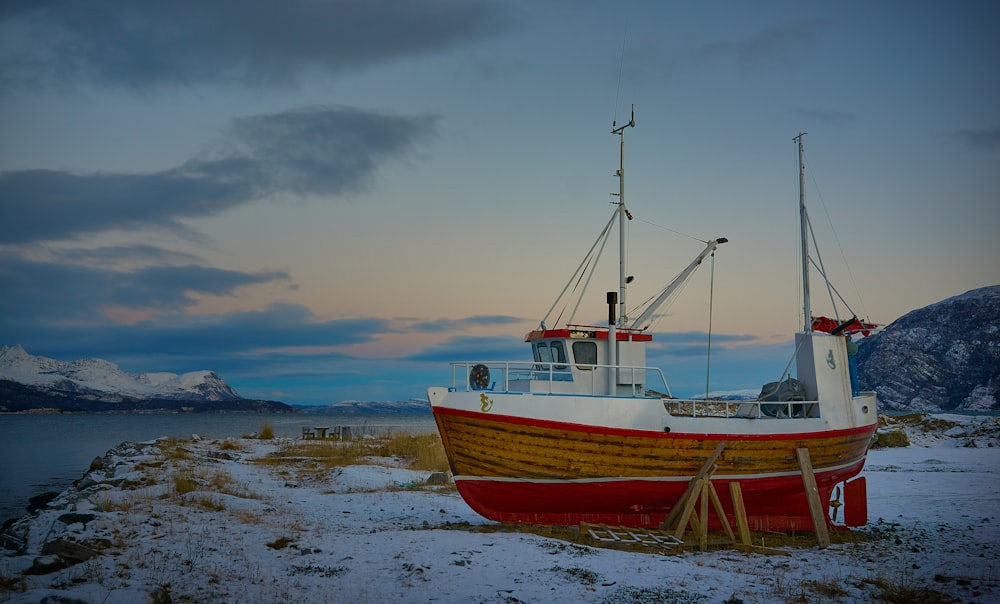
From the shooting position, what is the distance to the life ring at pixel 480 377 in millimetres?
15789

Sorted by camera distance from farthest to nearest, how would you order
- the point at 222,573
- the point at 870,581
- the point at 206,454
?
the point at 206,454, the point at 870,581, the point at 222,573

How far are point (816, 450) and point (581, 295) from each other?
755 centimetres

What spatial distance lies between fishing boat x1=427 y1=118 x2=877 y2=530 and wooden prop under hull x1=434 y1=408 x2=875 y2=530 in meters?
0.02

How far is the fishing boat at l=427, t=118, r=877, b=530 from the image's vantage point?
15.4 meters

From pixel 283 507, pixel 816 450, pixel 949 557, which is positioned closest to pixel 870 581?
pixel 949 557

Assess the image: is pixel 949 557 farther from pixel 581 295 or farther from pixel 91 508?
pixel 91 508

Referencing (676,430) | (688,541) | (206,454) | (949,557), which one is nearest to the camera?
(949,557)

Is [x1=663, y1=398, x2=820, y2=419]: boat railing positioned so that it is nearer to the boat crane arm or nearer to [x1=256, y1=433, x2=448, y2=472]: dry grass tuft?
the boat crane arm

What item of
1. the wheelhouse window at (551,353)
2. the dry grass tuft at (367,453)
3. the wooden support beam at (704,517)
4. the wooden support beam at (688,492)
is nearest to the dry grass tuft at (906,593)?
the wooden support beam at (704,517)

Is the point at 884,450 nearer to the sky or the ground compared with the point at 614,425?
nearer to the ground

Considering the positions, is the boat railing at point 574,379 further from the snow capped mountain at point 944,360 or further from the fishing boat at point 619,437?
the snow capped mountain at point 944,360

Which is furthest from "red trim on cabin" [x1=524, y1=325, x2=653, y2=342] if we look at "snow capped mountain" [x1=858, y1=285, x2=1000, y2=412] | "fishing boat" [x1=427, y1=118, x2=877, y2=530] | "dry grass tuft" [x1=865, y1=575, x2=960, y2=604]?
"snow capped mountain" [x1=858, y1=285, x2=1000, y2=412]

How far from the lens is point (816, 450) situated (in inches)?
714

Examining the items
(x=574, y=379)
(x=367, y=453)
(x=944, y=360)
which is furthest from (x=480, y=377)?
(x=944, y=360)
